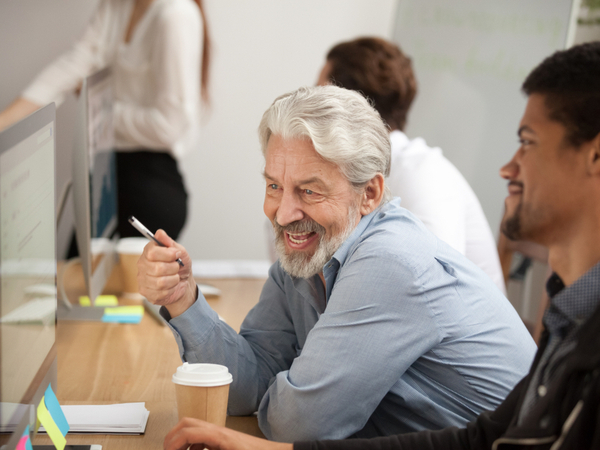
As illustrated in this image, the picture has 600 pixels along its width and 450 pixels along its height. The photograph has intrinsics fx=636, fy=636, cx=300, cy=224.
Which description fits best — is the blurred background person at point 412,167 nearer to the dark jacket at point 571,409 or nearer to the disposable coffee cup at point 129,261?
the disposable coffee cup at point 129,261

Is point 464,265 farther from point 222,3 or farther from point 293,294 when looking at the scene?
point 222,3

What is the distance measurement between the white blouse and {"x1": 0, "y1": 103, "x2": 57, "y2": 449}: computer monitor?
1333 mm

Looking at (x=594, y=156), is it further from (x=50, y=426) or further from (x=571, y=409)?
(x=50, y=426)

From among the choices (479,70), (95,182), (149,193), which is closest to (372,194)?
(95,182)

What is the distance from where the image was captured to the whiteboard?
9.31 ft

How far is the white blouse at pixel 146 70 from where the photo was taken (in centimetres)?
225

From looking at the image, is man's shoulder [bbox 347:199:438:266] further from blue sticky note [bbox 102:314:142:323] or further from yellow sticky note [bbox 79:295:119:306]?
yellow sticky note [bbox 79:295:119:306]

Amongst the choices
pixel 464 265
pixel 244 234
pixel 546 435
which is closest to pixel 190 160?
pixel 244 234

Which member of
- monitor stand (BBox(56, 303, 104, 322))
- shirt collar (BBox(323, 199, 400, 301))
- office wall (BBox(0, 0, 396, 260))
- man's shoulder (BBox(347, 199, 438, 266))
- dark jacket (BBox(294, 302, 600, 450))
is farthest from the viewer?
office wall (BBox(0, 0, 396, 260))

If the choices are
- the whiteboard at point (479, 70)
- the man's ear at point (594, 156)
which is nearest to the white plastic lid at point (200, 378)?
the man's ear at point (594, 156)

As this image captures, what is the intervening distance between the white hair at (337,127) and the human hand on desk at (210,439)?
1.58 feet

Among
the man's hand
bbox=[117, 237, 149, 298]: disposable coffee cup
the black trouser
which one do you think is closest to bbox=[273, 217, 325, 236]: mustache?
the man's hand

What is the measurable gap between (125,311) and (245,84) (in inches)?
72.7

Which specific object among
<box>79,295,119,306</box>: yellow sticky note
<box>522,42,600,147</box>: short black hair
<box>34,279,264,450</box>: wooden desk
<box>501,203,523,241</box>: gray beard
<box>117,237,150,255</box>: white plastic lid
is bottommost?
<box>79,295,119,306</box>: yellow sticky note
